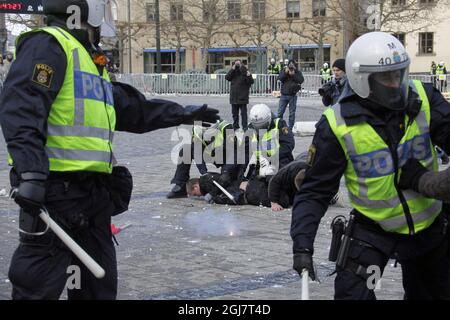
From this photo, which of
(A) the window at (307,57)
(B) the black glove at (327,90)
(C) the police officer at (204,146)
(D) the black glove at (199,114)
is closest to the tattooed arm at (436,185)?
(D) the black glove at (199,114)

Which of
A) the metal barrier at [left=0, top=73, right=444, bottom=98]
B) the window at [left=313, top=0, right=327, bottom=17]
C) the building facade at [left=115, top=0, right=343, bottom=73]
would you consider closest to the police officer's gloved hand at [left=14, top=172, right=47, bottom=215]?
the metal barrier at [left=0, top=73, right=444, bottom=98]

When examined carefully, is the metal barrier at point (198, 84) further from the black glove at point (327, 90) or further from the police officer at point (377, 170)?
the police officer at point (377, 170)

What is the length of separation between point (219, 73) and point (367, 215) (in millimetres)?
32903

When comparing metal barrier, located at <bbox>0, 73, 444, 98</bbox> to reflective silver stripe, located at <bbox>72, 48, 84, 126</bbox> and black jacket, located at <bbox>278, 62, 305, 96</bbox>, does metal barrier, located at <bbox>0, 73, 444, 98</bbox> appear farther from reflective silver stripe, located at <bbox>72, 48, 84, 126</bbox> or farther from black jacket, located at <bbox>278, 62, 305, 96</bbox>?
reflective silver stripe, located at <bbox>72, 48, 84, 126</bbox>

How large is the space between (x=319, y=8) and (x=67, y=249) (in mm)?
53425

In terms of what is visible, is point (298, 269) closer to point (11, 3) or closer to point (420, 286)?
point (420, 286)

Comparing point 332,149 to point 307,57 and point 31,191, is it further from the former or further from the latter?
point 307,57

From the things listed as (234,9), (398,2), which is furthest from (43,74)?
(234,9)

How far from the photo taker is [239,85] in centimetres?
1859

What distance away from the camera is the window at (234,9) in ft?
182

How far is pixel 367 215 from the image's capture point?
356cm

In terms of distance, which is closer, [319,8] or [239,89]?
[239,89]

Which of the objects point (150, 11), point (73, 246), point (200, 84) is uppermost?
point (150, 11)

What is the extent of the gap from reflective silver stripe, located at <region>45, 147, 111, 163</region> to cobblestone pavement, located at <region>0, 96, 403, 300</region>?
1996 millimetres
